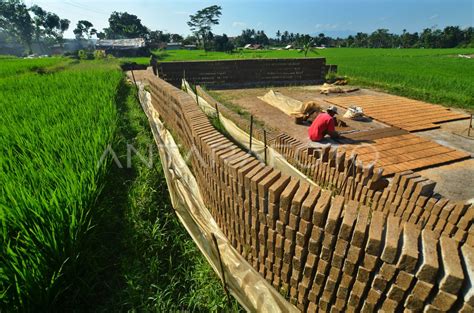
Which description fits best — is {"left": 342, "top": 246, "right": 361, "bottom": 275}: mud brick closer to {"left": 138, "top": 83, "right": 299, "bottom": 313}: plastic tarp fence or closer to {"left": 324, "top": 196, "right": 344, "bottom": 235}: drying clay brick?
{"left": 324, "top": 196, "right": 344, "bottom": 235}: drying clay brick

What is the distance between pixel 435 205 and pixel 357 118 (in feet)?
22.1

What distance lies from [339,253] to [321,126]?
229 inches

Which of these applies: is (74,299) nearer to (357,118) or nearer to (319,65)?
(357,118)

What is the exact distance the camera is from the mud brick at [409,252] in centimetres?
161

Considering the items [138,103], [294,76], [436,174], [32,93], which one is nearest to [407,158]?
[436,174]

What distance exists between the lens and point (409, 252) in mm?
1624

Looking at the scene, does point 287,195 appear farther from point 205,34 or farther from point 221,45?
point 205,34

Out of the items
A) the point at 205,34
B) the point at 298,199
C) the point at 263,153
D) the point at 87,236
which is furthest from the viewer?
the point at 205,34

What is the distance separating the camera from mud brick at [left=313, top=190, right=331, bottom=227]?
6.62 feet

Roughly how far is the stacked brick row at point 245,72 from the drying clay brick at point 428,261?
16074 mm

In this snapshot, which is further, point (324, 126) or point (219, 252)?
point (324, 126)

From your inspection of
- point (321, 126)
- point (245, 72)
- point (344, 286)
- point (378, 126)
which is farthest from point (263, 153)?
point (245, 72)

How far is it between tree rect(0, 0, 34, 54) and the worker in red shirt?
116469 millimetres

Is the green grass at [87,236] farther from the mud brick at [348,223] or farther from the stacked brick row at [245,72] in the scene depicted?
the stacked brick row at [245,72]
